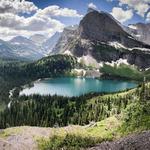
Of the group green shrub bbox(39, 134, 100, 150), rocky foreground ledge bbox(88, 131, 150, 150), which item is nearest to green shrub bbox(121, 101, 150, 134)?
green shrub bbox(39, 134, 100, 150)

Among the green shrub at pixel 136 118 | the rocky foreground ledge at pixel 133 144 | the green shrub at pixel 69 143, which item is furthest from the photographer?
the green shrub at pixel 136 118

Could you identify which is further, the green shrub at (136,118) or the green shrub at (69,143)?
the green shrub at (136,118)

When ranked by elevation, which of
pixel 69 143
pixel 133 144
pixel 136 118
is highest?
pixel 133 144

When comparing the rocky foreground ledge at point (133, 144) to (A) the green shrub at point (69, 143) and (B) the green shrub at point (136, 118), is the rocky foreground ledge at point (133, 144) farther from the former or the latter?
(B) the green shrub at point (136, 118)

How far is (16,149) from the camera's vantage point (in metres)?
104

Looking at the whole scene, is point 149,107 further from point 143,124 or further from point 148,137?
point 148,137

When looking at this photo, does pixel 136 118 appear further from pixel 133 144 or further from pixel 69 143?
pixel 133 144

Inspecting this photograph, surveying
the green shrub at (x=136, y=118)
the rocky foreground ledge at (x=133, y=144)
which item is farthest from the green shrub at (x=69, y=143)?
the green shrub at (x=136, y=118)

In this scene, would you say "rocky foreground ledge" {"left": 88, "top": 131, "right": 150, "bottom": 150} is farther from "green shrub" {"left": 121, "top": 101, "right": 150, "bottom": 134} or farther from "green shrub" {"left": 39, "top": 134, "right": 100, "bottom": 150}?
"green shrub" {"left": 121, "top": 101, "right": 150, "bottom": 134}

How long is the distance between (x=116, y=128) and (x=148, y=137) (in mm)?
48004

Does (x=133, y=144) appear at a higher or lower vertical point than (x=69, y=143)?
higher

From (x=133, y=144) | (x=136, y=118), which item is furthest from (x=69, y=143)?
(x=133, y=144)

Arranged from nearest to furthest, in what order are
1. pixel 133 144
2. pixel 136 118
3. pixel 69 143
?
pixel 133 144
pixel 69 143
pixel 136 118

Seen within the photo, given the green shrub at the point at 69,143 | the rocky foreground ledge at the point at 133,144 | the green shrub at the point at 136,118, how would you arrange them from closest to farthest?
the rocky foreground ledge at the point at 133,144 → the green shrub at the point at 69,143 → the green shrub at the point at 136,118
